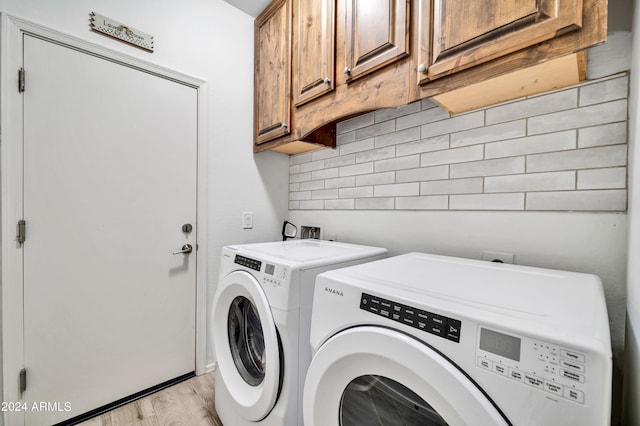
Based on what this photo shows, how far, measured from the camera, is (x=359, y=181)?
1703 mm

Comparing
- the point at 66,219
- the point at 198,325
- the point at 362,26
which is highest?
the point at 362,26

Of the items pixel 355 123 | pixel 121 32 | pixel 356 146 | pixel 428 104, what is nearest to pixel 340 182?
pixel 356 146

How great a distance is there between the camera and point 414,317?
1.90 feet

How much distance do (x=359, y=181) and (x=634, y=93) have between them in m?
1.16

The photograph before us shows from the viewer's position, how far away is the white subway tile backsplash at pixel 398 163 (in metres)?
1.42

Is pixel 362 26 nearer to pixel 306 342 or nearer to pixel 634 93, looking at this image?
pixel 634 93

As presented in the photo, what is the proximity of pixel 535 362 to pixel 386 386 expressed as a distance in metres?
0.38

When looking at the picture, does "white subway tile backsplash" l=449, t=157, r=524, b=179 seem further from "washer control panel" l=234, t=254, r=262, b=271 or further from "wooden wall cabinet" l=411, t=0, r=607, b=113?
"washer control panel" l=234, t=254, r=262, b=271

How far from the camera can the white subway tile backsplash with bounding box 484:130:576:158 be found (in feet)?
3.18

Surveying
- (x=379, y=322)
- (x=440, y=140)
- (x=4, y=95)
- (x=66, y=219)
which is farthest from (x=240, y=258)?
(x=4, y=95)

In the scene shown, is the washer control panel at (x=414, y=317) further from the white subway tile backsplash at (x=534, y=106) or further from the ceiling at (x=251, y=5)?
the ceiling at (x=251, y=5)

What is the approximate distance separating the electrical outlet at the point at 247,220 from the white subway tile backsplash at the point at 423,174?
1.15 meters

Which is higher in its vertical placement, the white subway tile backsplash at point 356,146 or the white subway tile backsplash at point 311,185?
the white subway tile backsplash at point 356,146

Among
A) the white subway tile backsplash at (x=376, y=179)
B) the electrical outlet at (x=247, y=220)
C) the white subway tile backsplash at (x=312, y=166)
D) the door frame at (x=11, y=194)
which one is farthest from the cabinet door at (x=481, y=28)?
the door frame at (x=11, y=194)
